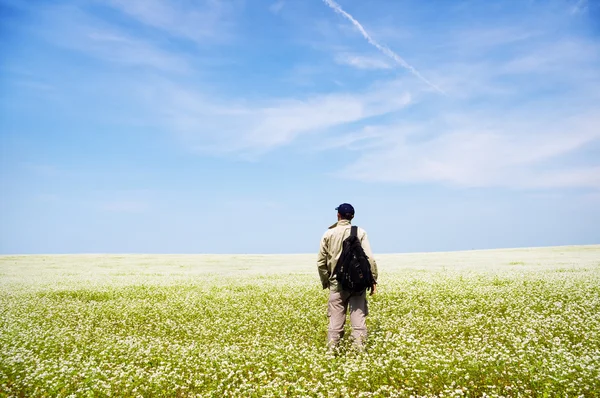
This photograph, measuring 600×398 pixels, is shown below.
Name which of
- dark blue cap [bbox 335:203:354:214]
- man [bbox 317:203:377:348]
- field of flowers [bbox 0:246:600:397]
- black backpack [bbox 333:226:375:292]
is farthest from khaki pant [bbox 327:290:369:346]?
dark blue cap [bbox 335:203:354:214]

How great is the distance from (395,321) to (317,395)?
19.4ft

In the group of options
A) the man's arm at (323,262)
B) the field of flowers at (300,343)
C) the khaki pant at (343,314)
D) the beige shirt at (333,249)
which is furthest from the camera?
the man's arm at (323,262)

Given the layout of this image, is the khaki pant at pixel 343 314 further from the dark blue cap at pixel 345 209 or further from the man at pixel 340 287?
the dark blue cap at pixel 345 209

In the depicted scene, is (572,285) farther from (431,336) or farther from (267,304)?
(267,304)

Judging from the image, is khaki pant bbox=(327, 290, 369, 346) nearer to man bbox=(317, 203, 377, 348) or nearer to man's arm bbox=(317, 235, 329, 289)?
man bbox=(317, 203, 377, 348)

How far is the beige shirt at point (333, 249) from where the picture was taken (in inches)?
380

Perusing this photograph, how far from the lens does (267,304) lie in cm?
1598

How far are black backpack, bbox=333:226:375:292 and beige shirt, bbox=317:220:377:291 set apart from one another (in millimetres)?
174

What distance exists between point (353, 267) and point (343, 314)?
125 centimetres

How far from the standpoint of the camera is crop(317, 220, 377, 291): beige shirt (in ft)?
31.7

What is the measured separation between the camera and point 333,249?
385 inches

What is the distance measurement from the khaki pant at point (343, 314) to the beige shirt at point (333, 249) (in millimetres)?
279

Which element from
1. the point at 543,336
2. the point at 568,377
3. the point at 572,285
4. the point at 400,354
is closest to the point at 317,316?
the point at 400,354

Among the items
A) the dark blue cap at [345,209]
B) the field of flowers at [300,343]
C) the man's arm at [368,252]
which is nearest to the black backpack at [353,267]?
the man's arm at [368,252]
